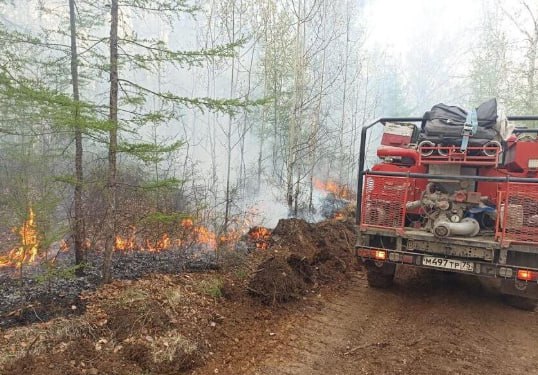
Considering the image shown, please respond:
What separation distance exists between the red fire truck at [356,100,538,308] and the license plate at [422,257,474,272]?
1cm

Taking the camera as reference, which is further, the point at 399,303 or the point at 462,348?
the point at 399,303

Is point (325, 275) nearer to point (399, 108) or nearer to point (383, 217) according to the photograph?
point (383, 217)

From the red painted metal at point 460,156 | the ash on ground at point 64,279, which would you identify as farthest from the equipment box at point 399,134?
the ash on ground at point 64,279

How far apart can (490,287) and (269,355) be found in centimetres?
482

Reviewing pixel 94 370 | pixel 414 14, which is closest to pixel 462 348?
pixel 94 370

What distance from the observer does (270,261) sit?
652 cm

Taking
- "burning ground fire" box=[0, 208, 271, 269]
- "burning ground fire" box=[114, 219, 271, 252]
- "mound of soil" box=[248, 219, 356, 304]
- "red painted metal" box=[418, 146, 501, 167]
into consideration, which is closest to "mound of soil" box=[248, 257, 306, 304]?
"mound of soil" box=[248, 219, 356, 304]

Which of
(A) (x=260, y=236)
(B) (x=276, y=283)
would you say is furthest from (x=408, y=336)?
(A) (x=260, y=236)

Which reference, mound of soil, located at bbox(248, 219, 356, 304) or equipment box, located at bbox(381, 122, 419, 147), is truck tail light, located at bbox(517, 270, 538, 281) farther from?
mound of soil, located at bbox(248, 219, 356, 304)

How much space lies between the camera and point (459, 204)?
5.81 meters

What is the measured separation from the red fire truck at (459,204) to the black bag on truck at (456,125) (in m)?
0.01

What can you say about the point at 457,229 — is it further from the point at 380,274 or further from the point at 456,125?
the point at 380,274

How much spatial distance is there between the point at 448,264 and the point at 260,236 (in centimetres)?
555

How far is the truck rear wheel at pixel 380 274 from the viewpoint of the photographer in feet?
21.6
